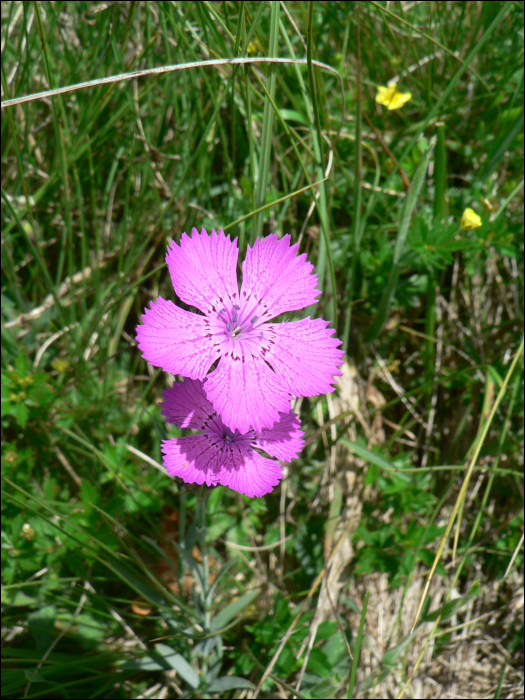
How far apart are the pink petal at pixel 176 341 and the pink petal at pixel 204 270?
0.23ft

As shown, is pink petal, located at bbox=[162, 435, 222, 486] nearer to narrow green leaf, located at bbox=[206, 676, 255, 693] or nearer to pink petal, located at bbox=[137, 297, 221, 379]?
pink petal, located at bbox=[137, 297, 221, 379]

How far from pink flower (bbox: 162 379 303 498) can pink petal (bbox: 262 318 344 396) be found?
9 centimetres

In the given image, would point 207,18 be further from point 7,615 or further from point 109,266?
point 7,615

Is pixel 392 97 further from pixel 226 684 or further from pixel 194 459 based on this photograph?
pixel 226 684

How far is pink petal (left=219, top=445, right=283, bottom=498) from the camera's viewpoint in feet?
4.18

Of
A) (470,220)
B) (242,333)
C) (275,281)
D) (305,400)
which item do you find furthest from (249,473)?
(470,220)

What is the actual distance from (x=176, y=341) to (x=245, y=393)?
0.20 meters

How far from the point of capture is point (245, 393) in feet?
4.15

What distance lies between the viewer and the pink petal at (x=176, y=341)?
4.03ft

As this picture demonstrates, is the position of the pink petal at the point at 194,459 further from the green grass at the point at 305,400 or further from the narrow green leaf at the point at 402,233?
the narrow green leaf at the point at 402,233

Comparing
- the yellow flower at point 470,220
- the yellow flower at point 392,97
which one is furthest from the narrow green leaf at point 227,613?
the yellow flower at point 392,97

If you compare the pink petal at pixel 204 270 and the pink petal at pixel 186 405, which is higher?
the pink petal at pixel 204 270

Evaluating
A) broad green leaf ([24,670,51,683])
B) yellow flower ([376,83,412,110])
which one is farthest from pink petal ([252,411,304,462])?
yellow flower ([376,83,412,110])

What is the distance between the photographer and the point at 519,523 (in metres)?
2.28
